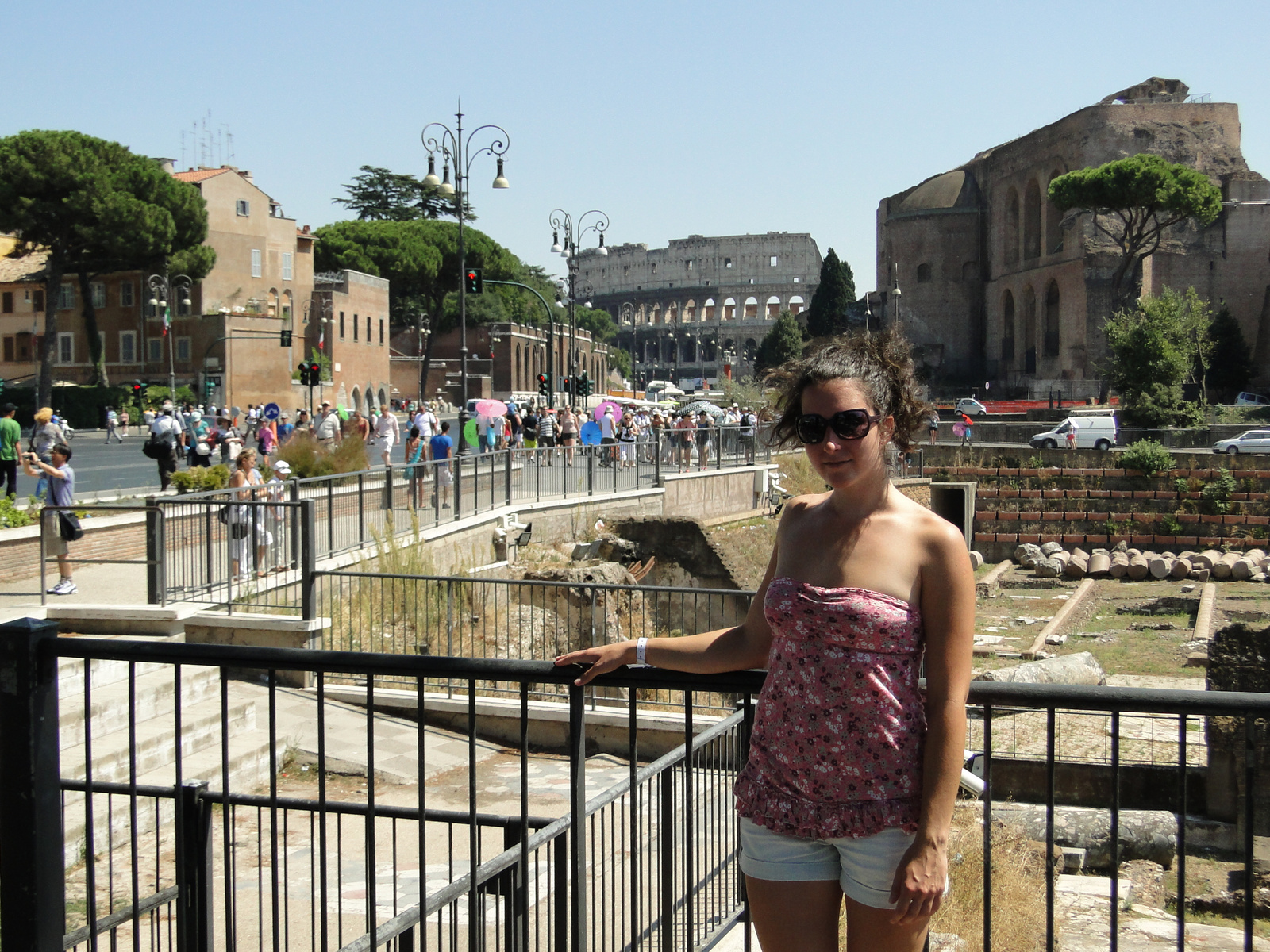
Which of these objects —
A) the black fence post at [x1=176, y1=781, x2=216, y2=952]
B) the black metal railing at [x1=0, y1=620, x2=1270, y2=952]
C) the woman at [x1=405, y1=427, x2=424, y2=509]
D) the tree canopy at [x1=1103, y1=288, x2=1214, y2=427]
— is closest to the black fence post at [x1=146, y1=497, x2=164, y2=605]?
the black metal railing at [x1=0, y1=620, x2=1270, y2=952]

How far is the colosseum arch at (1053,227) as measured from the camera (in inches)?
2648

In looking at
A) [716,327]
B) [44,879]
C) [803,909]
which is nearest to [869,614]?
[803,909]

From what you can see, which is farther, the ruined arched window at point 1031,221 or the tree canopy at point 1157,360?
the ruined arched window at point 1031,221

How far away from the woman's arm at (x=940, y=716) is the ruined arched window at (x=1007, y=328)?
73254mm

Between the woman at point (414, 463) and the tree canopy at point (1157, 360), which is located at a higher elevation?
the tree canopy at point (1157, 360)

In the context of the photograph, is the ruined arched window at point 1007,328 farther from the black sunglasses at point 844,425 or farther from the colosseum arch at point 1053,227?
the black sunglasses at point 844,425

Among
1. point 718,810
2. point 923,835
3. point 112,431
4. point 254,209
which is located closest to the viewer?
point 923,835

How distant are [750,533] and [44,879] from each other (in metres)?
20.7

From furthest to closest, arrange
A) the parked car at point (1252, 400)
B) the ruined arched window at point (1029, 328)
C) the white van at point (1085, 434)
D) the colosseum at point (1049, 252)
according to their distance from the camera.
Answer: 1. the ruined arched window at point (1029, 328)
2. the colosseum at point (1049, 252)
3. the parked car at point (1252, 400)
4. the white van at point (1085, 434)

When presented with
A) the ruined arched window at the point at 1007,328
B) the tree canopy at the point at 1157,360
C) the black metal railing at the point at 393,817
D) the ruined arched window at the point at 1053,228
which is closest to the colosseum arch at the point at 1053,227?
the ruined arched window at the point at 1053,228

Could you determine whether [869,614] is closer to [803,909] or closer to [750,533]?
[803,909]

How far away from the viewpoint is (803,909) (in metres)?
2.35

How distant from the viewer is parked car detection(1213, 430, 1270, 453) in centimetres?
3481

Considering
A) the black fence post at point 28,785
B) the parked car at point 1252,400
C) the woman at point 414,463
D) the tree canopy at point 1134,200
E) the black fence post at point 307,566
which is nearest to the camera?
the black fence post at point 28,785
